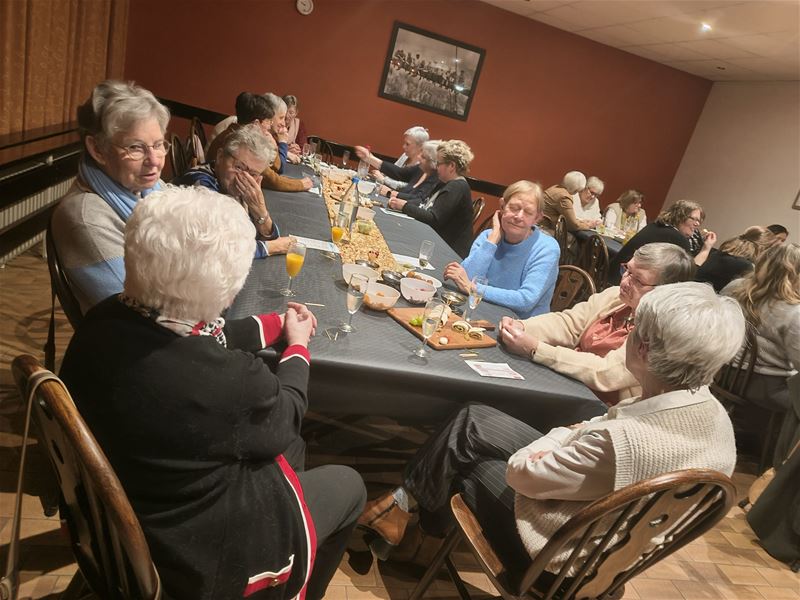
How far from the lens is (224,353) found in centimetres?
90

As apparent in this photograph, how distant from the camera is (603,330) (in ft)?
6.49

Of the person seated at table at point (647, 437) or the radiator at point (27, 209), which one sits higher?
the person seated at table at point (647, 437)

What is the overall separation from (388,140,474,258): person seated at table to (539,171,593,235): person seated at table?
1669mm

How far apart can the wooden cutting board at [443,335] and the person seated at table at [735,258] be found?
2.82 metres

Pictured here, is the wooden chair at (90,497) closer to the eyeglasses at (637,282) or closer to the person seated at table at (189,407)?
the person seated at table at (189,407)

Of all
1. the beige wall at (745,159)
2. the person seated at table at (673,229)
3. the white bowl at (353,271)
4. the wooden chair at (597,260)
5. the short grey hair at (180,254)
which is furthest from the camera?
the beige wall at (745,159)

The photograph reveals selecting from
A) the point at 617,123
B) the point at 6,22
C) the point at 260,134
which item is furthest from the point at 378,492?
the point at 617,123

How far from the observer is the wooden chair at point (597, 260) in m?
4.20

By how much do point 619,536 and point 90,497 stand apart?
1059 millimetres

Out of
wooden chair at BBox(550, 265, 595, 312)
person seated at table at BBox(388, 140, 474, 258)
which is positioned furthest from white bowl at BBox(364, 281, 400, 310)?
person seated at table at BBox(388, 140, 474, 258)

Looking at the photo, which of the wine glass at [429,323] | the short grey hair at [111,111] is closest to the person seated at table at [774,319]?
the wine glass at [429,323]

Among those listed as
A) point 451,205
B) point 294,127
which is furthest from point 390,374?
point 294,127

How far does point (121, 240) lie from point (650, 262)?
1.69 m

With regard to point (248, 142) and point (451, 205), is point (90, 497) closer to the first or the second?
point (248, 142)
